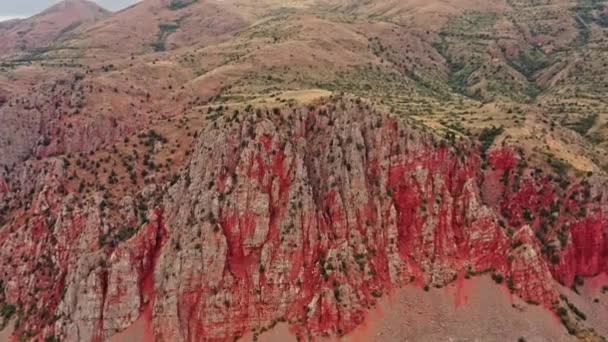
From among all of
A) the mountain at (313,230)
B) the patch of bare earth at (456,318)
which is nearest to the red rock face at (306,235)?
the mountain at (313,230)

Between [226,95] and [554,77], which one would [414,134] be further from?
[554,77]

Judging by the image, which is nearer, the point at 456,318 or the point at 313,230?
the point at 456,318

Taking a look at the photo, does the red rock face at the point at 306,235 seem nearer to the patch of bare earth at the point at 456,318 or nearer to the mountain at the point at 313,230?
the mountain at the point at 313,230

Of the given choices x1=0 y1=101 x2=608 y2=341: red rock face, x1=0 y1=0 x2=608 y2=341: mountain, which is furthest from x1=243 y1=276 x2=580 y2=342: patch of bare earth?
x1=0 y1=101 x2=608 y2=341: red rock face

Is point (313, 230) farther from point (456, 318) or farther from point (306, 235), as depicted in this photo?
point (456, 318)

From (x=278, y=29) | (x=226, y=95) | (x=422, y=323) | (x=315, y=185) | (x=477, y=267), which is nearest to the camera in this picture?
(x=422, y=323)

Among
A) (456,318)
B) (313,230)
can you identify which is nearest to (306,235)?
(313,230)

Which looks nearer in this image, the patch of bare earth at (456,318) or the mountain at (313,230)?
the patch of bare earth at (456,318)

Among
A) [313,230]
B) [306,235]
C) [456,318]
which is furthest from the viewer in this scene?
[313,230]

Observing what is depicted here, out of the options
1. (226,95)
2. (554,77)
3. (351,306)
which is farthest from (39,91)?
(554,77)
